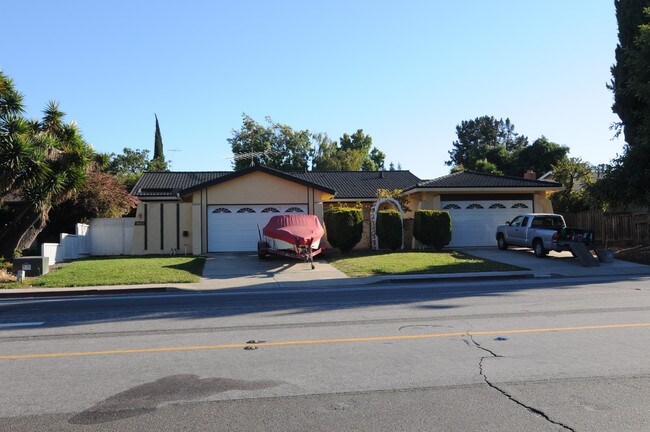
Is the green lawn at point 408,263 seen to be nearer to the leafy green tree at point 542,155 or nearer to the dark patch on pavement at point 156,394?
the dark patch on pavement at point 156,394

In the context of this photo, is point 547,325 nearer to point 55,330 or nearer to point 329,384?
point 329,384

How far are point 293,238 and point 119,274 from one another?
6228 millimetres

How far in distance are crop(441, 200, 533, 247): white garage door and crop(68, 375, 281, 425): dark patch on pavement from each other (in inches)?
906

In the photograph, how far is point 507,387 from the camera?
17.9 feet

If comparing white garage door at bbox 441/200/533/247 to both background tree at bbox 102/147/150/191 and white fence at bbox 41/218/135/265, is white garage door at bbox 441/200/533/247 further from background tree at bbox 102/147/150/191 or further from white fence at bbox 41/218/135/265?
background tree at bbox 102/147/150/191

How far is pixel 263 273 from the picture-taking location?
61.1ft

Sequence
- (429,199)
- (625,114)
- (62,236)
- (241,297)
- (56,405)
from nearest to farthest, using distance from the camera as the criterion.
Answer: (56,405)
(241,297)
(62,236)
(429,199)
(625,114)

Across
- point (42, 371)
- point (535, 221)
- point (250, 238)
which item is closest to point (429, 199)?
point (535, 221)

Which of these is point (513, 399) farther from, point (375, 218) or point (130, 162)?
point (130, 162)

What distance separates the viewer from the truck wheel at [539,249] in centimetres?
2245

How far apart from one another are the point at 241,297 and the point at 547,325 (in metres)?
7.18

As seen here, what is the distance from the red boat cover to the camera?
20.4m

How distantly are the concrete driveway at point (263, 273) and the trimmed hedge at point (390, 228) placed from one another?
3920 millimetres

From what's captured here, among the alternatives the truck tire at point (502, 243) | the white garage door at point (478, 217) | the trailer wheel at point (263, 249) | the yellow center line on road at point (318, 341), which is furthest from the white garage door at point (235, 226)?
the yellow center line on road at point (318, 341)
